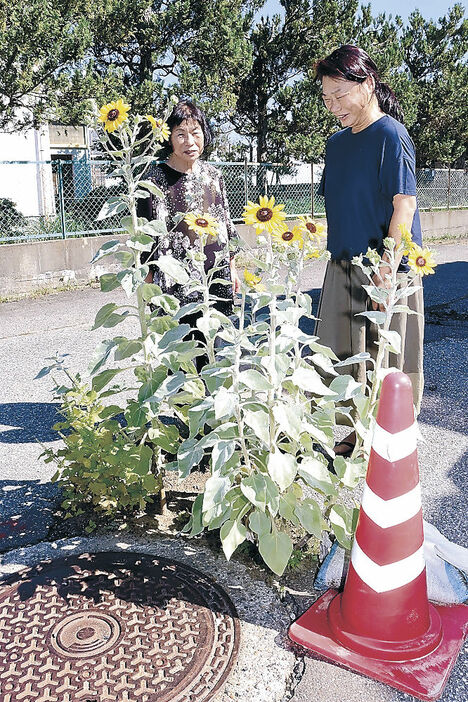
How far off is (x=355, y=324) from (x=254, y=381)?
3.91 feet

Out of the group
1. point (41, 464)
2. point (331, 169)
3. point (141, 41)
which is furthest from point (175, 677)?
point (141, 41)

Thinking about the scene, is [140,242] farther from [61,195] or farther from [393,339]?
[61,195]

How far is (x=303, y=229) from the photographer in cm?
213

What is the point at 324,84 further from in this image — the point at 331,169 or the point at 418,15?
the point at 418,15

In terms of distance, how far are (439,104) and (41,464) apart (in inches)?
697

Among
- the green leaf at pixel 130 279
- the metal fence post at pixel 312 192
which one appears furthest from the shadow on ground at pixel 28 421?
the metal fence post at pixel 312 192

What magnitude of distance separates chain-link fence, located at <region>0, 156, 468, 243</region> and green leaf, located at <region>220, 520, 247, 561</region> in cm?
517

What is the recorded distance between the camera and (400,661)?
195 cm

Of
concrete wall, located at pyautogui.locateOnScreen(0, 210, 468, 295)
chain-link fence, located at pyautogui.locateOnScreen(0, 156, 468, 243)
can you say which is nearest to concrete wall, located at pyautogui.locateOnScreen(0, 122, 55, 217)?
chain-link fence, located at pyautogui.locateOnScreen(0, 156, 468, 243)

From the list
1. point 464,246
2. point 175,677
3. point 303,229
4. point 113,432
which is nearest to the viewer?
point 175,677

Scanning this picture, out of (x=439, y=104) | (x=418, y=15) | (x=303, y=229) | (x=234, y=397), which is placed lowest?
(x=234, y=397)

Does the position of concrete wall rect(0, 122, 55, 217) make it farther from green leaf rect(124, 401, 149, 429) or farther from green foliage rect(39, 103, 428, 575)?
green leaf rect(124, 401, 149, 429)

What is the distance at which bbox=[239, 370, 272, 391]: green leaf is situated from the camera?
200 cm

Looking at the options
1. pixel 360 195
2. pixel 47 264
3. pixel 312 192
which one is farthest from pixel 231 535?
pixel 312 192
